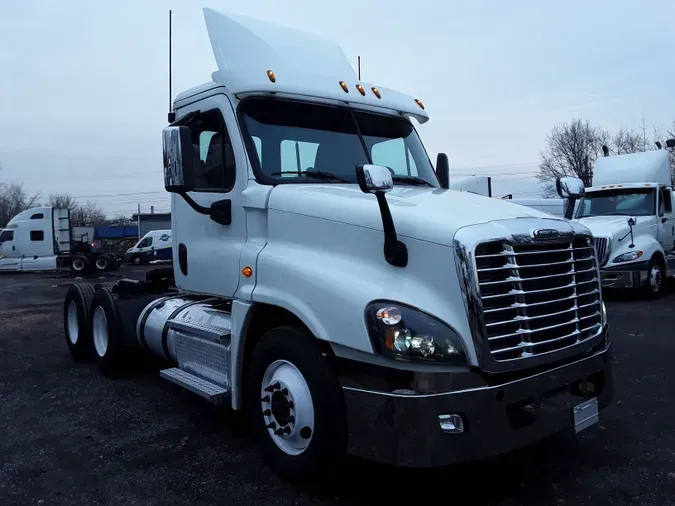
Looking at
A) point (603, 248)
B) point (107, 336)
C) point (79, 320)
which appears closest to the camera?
point (107, 336)

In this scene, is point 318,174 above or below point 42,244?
above

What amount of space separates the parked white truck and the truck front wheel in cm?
980

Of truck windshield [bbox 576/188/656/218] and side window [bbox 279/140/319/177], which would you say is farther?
truck windshield [bbox 576/188/656/218]

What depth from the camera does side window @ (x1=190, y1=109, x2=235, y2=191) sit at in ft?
14.8

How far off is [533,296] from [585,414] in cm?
87

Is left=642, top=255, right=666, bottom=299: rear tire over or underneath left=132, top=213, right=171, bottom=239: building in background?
underneath

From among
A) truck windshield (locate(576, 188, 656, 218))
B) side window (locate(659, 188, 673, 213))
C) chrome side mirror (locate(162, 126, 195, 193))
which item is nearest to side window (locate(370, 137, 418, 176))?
chrome side mirror (locate(162, 126, 195, 193))

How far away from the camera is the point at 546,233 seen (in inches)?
134

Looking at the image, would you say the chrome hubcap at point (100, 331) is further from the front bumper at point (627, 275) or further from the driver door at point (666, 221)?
the driver door at point (666, 221)

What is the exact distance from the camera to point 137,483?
3.93 metres

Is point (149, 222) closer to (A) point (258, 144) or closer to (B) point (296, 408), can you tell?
(A) point (258, 144)

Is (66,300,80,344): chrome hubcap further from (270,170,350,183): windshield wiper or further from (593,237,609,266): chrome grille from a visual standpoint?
(593,237,609,266): chrome grille

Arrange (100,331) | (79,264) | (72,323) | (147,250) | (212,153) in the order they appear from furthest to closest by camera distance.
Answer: (147,250) → (79,264) → (72,323) → (100,331) → (212,153)

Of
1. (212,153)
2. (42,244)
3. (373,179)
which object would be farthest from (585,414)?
(42,244)
